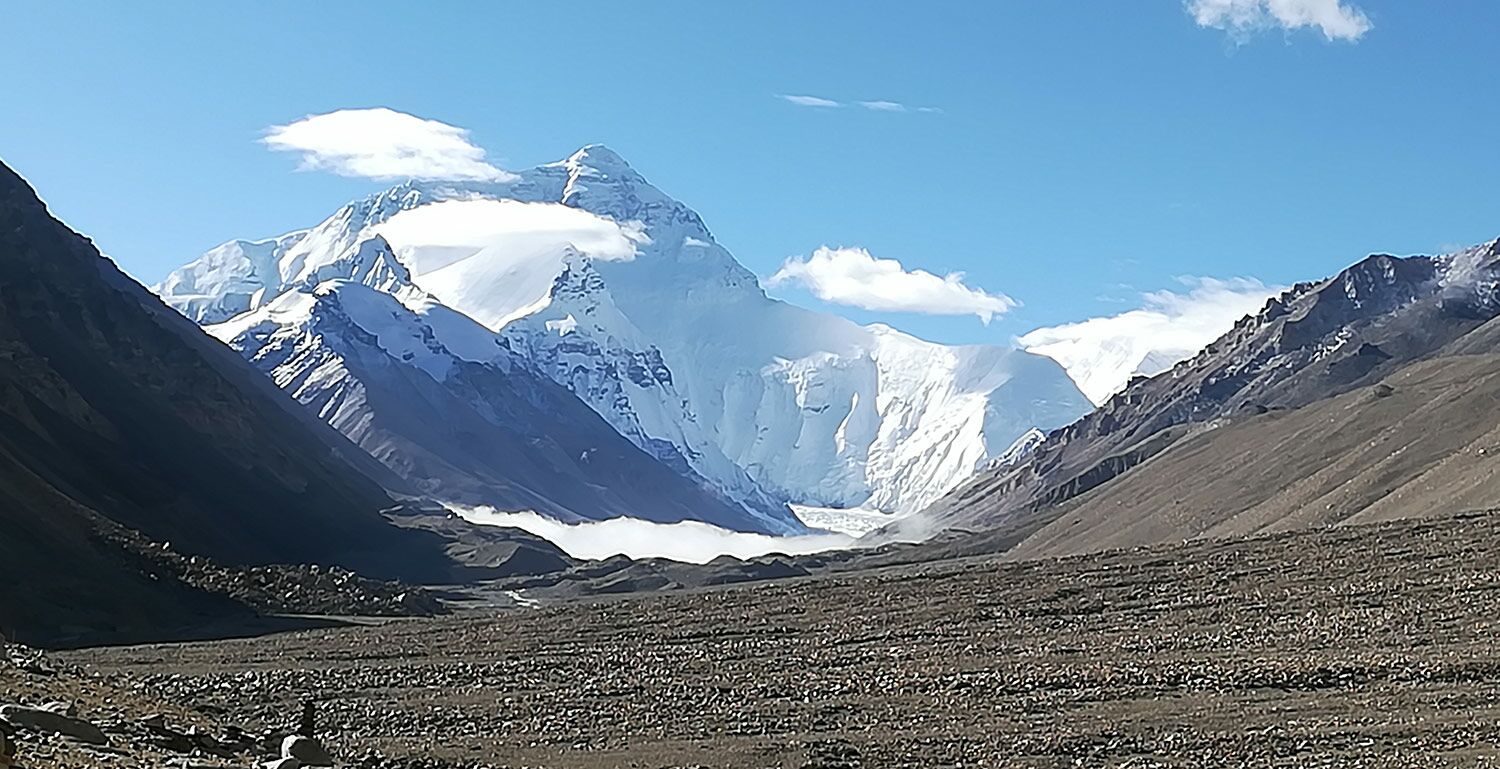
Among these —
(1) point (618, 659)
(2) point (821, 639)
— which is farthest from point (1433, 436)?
(1) point (618, 659)

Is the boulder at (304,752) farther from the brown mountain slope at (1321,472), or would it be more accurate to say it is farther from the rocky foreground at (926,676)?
the brown mountain slope at (1321,472)

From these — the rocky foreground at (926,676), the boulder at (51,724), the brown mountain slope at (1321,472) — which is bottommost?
the rocky foreground at (926,676)

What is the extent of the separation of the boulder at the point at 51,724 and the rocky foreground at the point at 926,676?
340 mm

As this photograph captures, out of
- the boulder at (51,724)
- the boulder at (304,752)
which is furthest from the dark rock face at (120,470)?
the boulder at (51,724)

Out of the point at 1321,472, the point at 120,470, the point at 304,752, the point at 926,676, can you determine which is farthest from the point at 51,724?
the point at 1321,472

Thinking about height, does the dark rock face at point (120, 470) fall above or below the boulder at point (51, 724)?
above

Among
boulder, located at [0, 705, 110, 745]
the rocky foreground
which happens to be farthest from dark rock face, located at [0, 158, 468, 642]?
boulder, located at [0, 705, 110, 745]

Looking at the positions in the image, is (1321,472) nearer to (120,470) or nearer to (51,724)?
(120,470)

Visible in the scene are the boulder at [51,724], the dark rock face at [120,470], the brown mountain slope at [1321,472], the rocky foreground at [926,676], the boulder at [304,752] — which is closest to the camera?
the boulder at [51,724]

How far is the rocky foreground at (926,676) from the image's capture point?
1187 inches

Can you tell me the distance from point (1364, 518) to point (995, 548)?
60.7 metres

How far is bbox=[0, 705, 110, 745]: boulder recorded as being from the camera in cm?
1816

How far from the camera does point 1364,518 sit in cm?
8162

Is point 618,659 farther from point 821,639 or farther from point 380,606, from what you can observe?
point 380,606
